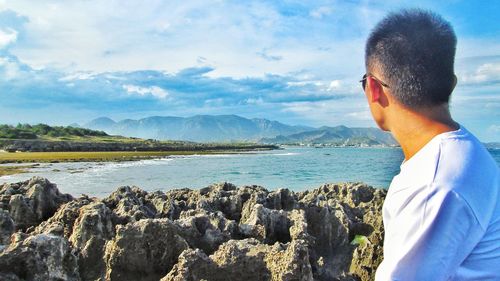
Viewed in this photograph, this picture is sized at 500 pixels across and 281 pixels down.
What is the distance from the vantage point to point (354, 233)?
1364 centimetres

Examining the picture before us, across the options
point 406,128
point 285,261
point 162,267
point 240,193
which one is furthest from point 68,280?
point 240,193

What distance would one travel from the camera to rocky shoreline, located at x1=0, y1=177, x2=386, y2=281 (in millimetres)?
6020

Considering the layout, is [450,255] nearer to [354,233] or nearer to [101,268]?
[101,268]

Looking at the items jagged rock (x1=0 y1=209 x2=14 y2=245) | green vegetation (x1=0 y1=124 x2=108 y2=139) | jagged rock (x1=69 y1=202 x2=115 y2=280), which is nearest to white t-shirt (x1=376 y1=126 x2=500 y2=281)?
jagged rock (x1=69 y1=202 x2=115 y2=280)

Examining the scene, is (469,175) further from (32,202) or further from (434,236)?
(32,202)

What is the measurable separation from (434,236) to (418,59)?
978 millimetres

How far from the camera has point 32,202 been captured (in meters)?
13.6

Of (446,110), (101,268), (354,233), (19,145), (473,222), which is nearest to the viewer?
(473,222)

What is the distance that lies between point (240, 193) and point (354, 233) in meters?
3.70

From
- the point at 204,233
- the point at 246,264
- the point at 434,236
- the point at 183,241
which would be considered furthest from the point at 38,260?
the point at 434,236

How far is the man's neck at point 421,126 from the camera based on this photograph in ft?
8.41

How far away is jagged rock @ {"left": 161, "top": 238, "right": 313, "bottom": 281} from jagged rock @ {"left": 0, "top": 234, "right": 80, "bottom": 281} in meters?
1.29

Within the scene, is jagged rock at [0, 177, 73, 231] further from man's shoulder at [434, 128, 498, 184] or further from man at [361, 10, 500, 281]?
A: man's shoulder at [434, 128, 498, 184]

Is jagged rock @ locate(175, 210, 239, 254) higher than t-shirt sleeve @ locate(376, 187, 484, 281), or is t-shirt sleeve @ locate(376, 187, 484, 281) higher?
t-shirt sleeve @ locate(376, 187, 484, 281)
